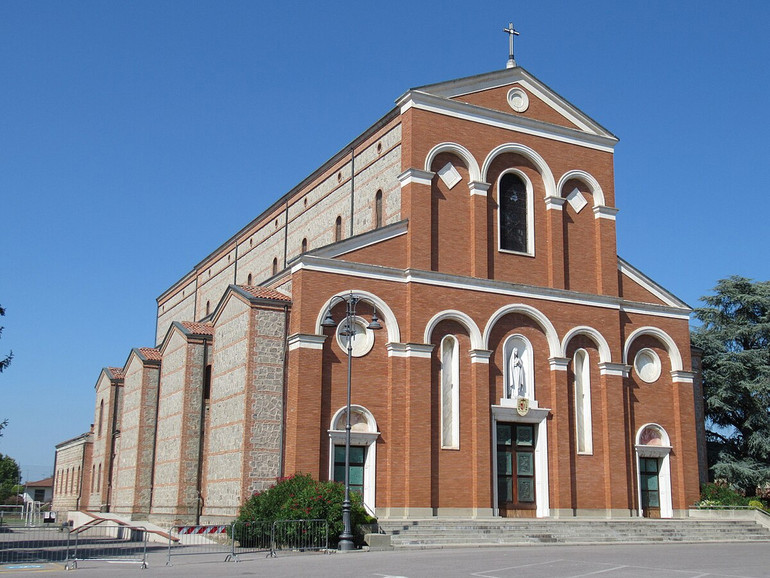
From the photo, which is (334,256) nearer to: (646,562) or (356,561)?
(356,561)

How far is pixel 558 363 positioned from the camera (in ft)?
102

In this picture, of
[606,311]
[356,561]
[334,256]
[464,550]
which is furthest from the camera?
[606,311]

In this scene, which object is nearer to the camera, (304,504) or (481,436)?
(304,504)

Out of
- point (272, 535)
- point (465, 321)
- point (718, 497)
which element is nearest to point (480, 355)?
point (465, 321)

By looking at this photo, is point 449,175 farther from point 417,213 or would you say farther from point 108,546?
point 108,546

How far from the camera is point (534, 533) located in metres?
25.8

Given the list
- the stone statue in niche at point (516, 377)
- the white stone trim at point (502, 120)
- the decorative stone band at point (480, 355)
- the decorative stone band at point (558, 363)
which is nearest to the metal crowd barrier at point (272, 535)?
the decorative stone band at point (480, 355)

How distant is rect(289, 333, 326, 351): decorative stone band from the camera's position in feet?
88.5

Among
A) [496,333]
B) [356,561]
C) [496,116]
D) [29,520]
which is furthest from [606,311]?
[29,520]

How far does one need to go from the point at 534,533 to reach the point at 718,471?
14.5 metres

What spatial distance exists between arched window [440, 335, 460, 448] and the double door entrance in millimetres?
1967

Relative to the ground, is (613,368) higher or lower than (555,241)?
lower

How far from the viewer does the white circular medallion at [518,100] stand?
32531mm

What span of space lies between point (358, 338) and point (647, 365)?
1226 cm
